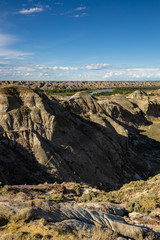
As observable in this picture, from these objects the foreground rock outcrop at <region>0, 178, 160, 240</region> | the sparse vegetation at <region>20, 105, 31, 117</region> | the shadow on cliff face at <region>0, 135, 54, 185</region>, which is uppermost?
the sparse vegetation at <region>20, 105, 31, 117</region>

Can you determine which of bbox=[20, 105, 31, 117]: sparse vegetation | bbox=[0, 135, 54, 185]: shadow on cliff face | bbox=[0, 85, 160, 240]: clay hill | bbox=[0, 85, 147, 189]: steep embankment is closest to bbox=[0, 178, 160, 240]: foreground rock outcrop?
bbox=[0, 85, 160, 240]: clay hill

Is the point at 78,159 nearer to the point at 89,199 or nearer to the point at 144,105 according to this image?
the point at 89,199

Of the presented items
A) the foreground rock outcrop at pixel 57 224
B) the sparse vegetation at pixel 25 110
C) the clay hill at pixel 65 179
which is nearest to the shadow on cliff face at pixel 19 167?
the clay hill at pixel 65 179

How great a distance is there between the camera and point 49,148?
758 inches

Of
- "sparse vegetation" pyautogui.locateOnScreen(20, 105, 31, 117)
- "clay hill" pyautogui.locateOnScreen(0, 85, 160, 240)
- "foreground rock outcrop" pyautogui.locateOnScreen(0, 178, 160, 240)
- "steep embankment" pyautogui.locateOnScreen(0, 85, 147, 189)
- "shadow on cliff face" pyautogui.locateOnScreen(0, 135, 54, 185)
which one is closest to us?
"foreground rock outcrop" pyautogui.locateOnScreen(0, 178, 160, 240)

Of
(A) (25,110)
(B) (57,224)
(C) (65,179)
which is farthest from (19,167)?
(B) (57,224)

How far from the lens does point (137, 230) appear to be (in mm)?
7102

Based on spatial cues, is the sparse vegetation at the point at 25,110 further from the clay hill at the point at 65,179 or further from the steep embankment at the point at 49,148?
the clay hill at the point at 65,179

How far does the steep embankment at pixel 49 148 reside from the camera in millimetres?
17141

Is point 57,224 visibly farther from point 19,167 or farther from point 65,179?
point 65,179

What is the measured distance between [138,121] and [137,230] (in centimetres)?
5701

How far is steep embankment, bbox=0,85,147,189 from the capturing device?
1714 centimetres

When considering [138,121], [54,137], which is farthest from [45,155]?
[138,121]

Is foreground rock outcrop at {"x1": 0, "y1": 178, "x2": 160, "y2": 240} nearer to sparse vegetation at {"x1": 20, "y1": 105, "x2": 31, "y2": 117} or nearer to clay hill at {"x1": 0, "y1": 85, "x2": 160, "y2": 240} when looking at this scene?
clay hill at {"x1": 0, "y1": 85, "x2": 160, "y2": 240}
